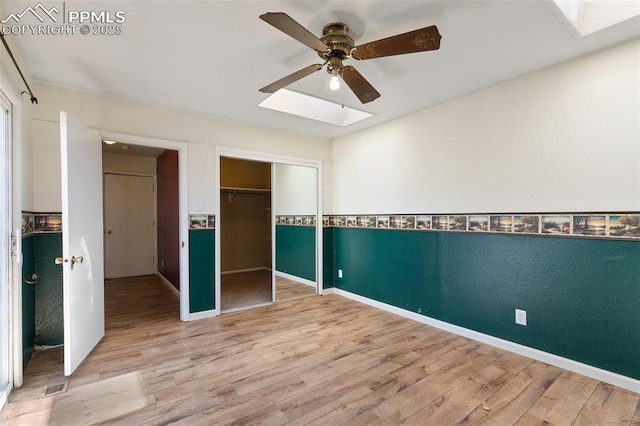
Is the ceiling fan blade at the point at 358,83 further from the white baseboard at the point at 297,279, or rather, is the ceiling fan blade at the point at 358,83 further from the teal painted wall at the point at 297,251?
the white baseboard at the point at 297,279

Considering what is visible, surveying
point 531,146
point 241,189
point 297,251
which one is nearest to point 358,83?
point 531,146

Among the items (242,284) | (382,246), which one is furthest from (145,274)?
(382,246)

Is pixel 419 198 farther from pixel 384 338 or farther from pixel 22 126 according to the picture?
pixel 22 126

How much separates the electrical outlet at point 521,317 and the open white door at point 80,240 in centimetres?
367

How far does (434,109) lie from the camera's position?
3.29 m

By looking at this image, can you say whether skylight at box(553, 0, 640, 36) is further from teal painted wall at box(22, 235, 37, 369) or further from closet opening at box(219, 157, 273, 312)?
closet opening at box(219, 157, 273, 312)

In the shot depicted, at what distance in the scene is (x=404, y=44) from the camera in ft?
5.49

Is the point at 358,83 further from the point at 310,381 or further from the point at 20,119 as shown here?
the point at 20,119

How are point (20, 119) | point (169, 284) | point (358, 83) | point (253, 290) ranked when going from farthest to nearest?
point (169, 284)
point (253, 290)
point (20, 119)
point (358, 83)

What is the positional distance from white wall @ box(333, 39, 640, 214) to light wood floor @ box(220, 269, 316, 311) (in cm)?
200

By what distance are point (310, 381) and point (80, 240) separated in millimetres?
2196

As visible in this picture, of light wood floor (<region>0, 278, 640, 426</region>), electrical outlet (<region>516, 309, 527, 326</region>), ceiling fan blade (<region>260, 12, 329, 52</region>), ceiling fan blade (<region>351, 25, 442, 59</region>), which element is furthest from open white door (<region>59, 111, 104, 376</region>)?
electrical outlet (<region>516, 309, 527, 326</region>)

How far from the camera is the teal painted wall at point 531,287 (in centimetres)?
212

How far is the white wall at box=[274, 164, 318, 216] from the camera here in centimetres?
466
